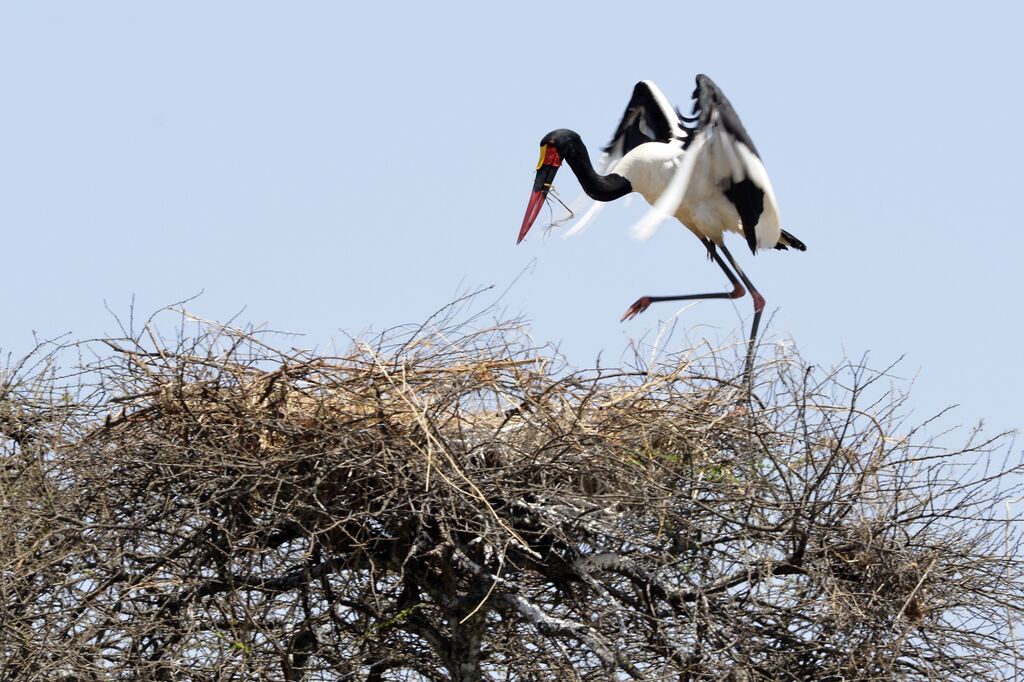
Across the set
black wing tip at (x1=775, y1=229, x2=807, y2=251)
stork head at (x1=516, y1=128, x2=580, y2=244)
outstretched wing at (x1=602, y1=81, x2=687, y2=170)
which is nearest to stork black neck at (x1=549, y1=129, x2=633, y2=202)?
stork head at (x1=516, y1=128, x2=580, y2=244)

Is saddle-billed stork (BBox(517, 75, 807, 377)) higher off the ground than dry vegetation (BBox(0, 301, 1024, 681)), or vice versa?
saddle-billed stork (BBox(517, 75, 807, 377))

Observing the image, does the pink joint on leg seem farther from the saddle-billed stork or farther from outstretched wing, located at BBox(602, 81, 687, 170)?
outstretched wing, located at BBox(602, 81, 687, 170)

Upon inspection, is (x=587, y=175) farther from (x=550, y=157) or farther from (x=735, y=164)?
(x=735, y=164)

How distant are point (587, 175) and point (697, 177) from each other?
2.48 feet

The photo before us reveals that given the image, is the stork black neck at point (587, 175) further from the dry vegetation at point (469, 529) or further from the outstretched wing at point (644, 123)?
the dry vegetation at point (469, 529)

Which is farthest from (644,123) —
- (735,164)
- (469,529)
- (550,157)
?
(469,529)

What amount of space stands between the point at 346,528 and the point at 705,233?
14.7ft

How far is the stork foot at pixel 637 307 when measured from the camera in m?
10.6

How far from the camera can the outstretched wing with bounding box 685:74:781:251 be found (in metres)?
9.80

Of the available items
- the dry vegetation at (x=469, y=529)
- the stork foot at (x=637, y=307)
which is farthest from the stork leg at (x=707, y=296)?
the dry vegetation at (x=469, y=529)

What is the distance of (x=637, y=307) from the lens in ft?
35.0

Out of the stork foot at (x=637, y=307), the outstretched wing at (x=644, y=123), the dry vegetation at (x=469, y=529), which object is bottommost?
the dry vegetation at (x=469, y=529)

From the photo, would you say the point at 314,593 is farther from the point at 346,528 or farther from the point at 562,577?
the point at 562,577

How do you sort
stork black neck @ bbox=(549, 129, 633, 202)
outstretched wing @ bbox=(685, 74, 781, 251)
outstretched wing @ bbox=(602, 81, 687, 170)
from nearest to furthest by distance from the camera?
outstretched wing @ bbox=(685, 74, 781, 251) → stork black neck @ bbox=(549, 129, 633, 202) → outstretched wing @ bbox=(602, 81, 687, 170)
